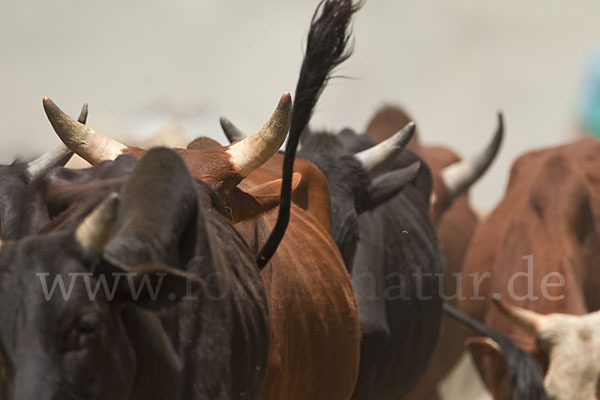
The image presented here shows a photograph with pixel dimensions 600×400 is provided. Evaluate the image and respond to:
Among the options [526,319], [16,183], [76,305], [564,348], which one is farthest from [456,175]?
[76,305]

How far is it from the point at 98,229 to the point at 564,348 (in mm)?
3904

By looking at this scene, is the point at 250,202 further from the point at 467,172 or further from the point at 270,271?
the point at 467,172

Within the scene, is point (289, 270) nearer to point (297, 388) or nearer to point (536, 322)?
point (297, 388)

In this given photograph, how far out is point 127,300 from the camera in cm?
262

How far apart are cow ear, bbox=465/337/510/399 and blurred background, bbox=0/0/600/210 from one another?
2488 millimetres

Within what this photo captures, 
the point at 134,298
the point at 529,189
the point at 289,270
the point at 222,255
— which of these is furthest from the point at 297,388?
the point at 529,189

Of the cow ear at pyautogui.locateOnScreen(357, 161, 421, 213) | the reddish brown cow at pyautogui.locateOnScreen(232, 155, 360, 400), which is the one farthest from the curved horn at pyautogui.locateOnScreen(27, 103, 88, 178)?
the cow ear at pyautogui.locateOnScreen(357, 161, 421, 213)

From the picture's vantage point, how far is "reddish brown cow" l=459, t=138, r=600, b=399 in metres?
5.95

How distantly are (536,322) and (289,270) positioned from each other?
260 cm

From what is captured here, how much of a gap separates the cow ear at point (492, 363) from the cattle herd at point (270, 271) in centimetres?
1

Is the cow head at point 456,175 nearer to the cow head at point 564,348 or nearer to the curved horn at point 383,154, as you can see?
the cow head at point 564,348

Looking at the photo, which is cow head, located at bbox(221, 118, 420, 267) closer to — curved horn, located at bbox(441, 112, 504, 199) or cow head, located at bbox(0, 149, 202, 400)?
curved horn, located at bbox(441, 112, 504, 199)

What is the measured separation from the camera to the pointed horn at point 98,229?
8.39 feet

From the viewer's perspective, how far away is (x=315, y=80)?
354 cm
